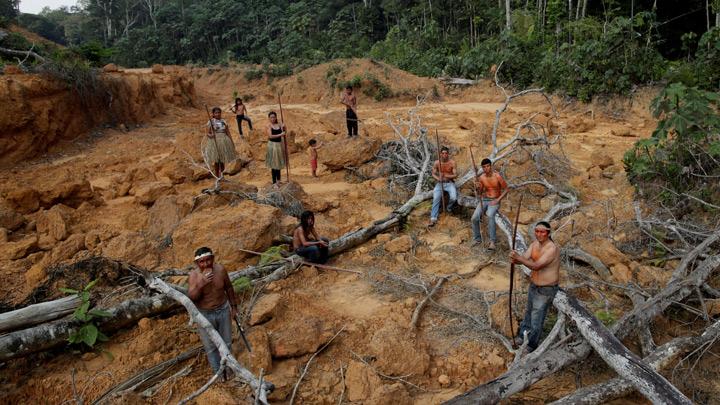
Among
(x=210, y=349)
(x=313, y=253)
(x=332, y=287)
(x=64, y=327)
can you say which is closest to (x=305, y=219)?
(x=313, y=253)

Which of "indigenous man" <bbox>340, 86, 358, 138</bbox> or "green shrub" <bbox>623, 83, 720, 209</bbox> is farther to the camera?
"indigenous man" <bbox>340, 86, 358, 138</bbox>

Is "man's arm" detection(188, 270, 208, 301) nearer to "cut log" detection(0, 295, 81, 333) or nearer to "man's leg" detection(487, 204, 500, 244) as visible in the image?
"cut log" detection(0, 295, 81, 333)

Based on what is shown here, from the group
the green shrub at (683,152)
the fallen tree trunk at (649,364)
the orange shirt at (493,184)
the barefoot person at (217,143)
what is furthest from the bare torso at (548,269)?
the barefoot person at (217,143)

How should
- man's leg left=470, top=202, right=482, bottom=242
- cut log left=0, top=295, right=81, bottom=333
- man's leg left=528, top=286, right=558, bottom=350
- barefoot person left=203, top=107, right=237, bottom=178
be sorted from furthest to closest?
barefoot person left=203, top=107, right=237, bottom=178 < man's leg left=470, top=202, right=482, bottom=242 < cut log left=0, top=295, right=81, bottom=333 < man's leg left=528, top=286, right=558, bottom=350

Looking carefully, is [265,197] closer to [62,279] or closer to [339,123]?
[62,279]

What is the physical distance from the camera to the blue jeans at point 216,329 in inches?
152

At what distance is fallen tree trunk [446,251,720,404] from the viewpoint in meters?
3.32

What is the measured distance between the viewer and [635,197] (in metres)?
7.39

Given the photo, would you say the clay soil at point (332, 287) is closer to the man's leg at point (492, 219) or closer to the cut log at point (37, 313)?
the man's leg at point (492, 219)

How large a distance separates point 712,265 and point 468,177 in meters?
3.67

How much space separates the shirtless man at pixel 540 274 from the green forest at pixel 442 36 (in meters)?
9.31

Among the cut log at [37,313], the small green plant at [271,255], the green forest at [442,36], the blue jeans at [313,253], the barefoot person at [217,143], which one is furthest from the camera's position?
the green forest at [442,36]

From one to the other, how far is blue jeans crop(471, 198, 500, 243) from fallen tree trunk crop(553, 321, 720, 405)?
8.63 ft

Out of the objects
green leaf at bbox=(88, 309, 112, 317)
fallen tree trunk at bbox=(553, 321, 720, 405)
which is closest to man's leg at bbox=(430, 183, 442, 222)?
fallen tree trunk at bbox=(553, 321, 720, 405)
